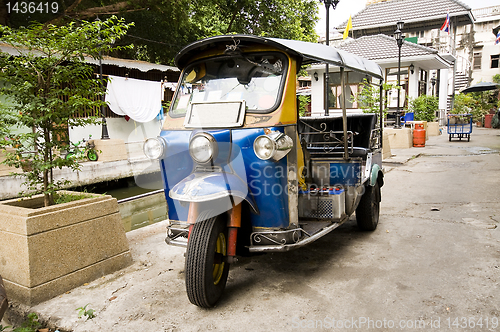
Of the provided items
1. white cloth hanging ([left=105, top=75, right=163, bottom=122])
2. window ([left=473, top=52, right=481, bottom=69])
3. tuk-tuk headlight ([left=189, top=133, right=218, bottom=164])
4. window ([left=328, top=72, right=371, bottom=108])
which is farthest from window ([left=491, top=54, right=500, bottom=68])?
tuk-tuk headlight ([left=189, top=133, right=218, bottom=164])

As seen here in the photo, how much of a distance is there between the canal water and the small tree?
3.39ft

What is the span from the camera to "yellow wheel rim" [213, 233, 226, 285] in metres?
3.60

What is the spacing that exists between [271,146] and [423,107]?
18953 millimetres

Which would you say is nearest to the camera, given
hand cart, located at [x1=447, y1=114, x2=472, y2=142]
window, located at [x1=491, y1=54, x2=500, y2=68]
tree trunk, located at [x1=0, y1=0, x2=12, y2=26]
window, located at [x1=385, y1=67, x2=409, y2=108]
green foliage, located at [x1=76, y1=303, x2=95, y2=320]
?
Answer: green foliage, located at [x1=76, y1=303, x2=95, y2=320]

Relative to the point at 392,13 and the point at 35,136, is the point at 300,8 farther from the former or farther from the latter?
the point at 35,136

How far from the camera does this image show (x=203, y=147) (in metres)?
3.64

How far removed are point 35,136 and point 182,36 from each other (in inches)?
658

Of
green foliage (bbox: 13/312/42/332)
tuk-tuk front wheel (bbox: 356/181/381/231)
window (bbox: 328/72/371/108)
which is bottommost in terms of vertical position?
green foliage (bbox: 13/312/42/332)

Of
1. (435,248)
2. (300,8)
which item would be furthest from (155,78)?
(435,248)

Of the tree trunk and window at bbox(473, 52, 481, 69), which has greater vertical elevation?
window at bbox(473, 52, 481, 69)

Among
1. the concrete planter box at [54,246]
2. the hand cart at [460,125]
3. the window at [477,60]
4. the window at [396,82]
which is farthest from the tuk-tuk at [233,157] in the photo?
the window at [477,60]

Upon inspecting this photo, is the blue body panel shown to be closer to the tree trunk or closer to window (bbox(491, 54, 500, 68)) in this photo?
the tree trunk

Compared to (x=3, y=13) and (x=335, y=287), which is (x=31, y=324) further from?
(x=3, y=13)

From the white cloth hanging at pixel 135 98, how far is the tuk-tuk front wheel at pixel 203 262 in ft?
38.5
